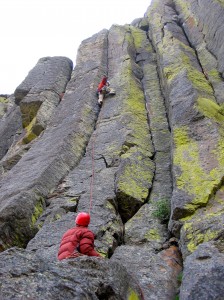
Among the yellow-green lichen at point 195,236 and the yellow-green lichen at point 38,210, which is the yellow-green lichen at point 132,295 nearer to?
the yellow-green lichen at point 195,236

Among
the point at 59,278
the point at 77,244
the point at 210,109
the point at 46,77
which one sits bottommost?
the point at 210,109

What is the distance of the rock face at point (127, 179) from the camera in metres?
6.32

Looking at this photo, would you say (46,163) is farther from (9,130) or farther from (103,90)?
(9,130)

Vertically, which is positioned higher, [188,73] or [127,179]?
[188,73]

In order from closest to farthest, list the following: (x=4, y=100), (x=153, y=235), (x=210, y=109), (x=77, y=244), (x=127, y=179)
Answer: (x=77, y=244) → (x=153, y=235) → (x=127, y=179) → (x=210, y=109) → (x=4, y=100)

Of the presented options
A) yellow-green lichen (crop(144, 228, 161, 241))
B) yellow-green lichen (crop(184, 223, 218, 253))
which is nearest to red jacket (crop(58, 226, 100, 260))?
yellow-green lichen (crop(184, 223, 218, 253))

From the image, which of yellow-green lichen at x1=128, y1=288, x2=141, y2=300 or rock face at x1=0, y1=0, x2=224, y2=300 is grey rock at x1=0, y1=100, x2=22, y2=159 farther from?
yellow-green lichen at x1=128, y1=288, x2=141, y2=300

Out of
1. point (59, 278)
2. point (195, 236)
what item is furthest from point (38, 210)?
point (59, 278)

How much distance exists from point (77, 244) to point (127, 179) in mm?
4424

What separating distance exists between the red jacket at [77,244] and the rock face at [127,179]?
0.44 meters

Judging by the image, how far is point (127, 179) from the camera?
12141mm

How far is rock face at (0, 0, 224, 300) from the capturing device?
6.32m

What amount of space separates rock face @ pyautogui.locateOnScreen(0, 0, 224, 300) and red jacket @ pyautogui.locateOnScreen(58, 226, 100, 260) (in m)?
0.44

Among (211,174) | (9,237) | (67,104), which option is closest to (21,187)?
(9,237)
